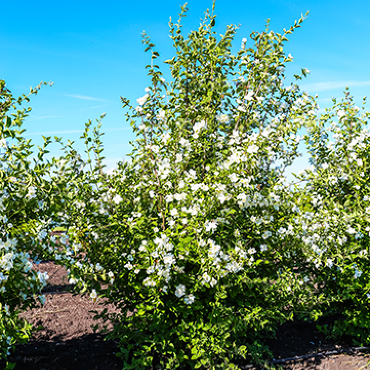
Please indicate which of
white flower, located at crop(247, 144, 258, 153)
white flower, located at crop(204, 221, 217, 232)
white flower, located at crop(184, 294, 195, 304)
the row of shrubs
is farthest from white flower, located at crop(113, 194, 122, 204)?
white flower, located at crop(247, 144, 258, 153)

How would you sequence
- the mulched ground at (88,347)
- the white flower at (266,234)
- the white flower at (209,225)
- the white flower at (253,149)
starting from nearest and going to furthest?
the white flower at (209,225)
the white flower at (253,149)
the white flower at (266,234)
the mulched ground at (88,347)

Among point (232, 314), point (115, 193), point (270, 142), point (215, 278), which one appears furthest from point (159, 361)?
point (270, 142)

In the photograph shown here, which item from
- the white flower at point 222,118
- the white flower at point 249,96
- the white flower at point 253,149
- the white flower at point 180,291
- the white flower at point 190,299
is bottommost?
the white flower at point 190,299

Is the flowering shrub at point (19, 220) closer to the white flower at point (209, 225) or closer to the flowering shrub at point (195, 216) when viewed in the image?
the flowering shrub at point (195, 216)


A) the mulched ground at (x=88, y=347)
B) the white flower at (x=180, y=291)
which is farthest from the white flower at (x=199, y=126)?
the mulched ground at (x=88, y=347)

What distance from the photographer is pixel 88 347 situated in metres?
3.69

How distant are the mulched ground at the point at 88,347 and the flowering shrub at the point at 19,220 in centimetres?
35

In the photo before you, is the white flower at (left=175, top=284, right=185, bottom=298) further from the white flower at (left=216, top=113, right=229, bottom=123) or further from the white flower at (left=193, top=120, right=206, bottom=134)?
the white flower at (left=216, top=113, right=229, bottom=123)

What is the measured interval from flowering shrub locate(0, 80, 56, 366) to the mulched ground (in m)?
0.35

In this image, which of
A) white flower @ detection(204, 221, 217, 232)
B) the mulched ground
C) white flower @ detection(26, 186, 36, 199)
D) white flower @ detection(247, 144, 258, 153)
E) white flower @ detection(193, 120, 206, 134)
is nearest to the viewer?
white flower @ detection(26, 186, 36, 199)

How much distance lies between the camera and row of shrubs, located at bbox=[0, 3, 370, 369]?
9.23 ft

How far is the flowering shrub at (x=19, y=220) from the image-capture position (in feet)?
8.76

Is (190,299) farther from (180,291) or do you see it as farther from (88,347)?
(88,347)

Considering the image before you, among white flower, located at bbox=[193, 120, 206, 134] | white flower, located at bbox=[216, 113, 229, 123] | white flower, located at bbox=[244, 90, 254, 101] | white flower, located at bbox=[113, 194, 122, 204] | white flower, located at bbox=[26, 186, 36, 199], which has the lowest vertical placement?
white flower, located at bbox=[113, 194, 122, 204]
